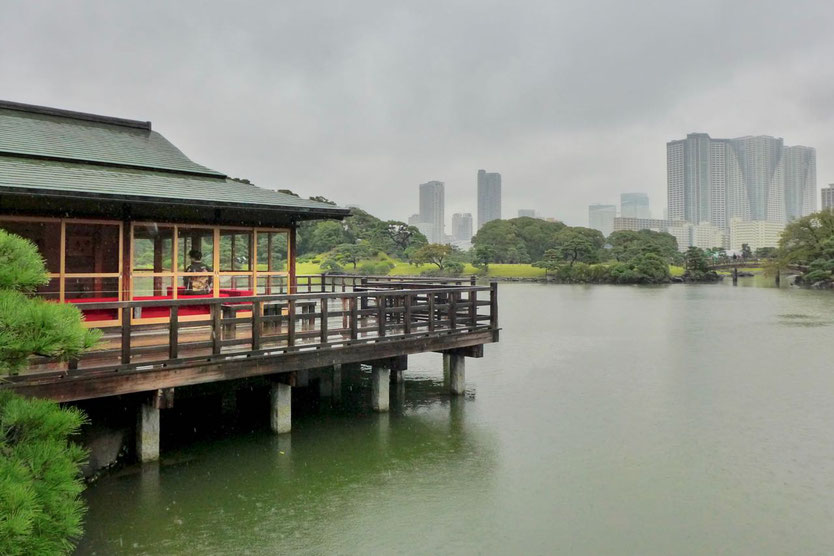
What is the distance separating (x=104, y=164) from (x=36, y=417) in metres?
7.53

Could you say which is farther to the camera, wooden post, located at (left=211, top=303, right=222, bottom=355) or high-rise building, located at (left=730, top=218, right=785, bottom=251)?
high-rise building, located at (left=730, top=218, right=785, bottom=251)

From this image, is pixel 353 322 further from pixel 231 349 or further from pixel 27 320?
pixel 27 320

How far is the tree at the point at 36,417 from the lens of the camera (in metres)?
4.20

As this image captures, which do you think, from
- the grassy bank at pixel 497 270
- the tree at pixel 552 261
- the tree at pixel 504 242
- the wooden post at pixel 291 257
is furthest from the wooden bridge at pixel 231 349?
the tree at pixel 504 242

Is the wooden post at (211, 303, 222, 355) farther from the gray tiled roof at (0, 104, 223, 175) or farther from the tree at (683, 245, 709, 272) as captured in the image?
the tree at (683, 245, 709, 272)

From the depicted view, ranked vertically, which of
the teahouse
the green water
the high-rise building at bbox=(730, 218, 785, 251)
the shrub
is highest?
the high-rise building at bbox=(730, 218, 785, 251)

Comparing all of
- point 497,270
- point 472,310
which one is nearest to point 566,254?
point 497,270

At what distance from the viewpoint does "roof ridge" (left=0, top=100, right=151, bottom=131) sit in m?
12.4

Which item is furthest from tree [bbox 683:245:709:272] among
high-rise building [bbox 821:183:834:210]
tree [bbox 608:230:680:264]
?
high-rise building [bbox 821:183:834:210]

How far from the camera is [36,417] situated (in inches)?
178

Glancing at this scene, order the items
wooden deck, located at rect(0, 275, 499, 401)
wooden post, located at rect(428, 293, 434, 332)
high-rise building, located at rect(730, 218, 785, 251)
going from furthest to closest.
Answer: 1. high-rise building, located at rect(730, 218, 785, 251)
2. wooden post, located at rect(428, 293, 434, 332)
3. wooden deck, located at rect(0, 275, 499, 401)

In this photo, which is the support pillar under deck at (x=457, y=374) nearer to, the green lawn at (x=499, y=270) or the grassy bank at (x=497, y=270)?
the grassy bank at (x=497, y=270)

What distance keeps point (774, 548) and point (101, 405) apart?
850 centimetres

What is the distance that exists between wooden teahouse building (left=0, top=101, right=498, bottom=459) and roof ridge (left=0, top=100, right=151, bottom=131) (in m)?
0.03
